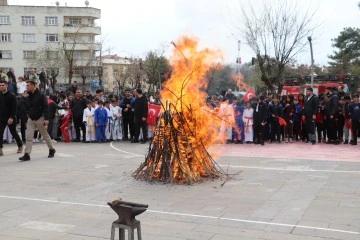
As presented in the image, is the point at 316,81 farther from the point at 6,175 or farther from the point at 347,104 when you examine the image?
the point at 6,175

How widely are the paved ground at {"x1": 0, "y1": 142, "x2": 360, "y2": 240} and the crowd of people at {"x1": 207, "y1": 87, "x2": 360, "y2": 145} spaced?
11.8ft

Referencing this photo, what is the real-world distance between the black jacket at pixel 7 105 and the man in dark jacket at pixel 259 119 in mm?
7754

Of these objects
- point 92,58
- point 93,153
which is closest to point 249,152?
point 93,153

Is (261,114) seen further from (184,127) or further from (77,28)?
(77,28)

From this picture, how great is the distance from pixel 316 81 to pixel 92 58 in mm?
35866

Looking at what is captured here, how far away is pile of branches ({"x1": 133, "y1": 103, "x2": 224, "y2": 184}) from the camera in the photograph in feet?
27.6

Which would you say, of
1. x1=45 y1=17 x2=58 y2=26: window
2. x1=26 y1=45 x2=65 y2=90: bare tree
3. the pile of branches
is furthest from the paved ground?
x1=45 y1=17 x2=58 y2=26: window

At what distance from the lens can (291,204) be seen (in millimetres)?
6734

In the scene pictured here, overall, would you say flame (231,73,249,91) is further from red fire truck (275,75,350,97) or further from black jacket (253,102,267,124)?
red fire truck (275,75,350,97)

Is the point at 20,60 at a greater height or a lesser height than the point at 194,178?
greater

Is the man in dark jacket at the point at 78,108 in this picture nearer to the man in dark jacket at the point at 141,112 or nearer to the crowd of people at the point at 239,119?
the crowd of people at the point at 239,119

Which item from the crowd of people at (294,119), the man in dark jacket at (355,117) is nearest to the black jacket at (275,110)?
the crowd of people at (294,119)

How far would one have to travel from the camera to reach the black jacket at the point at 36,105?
1122 centimetres

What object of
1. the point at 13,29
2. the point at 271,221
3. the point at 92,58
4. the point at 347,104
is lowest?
the point at 271,221
